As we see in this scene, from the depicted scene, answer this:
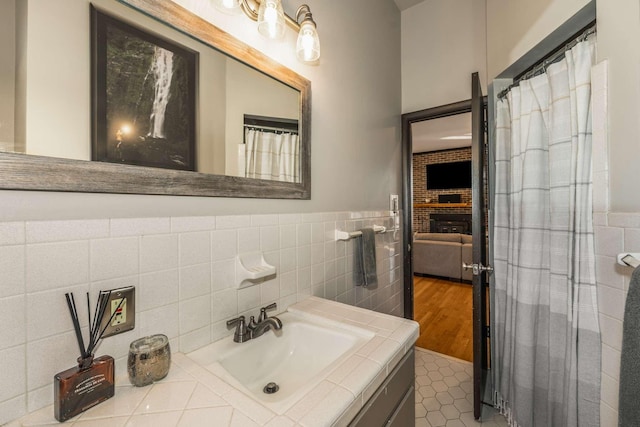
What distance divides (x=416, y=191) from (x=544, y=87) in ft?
21.2

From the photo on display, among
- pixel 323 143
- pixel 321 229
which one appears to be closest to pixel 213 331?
pixel 321 229

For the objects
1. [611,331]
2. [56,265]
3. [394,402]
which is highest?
[56,265]

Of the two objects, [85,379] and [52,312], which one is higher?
[52,312]

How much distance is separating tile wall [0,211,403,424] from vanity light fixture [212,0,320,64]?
0.71m

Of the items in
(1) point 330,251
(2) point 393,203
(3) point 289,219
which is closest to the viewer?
(3) point 289,219

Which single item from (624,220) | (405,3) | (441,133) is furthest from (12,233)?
(441,133)

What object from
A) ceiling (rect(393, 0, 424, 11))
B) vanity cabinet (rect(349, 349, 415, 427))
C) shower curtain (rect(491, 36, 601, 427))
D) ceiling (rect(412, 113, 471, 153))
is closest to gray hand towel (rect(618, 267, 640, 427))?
shower curtain (rect(491, 36, 601, 427))

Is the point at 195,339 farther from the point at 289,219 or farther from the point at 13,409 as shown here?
the point at 289,219

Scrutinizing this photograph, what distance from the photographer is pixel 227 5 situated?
92cm

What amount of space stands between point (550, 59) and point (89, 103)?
6.23ft

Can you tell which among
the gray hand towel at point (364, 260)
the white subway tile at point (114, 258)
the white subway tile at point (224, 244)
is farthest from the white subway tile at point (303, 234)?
the white subway tile at point (114, 258)

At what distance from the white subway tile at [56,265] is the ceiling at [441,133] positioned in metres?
3.92

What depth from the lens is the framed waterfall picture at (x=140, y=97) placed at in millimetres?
682

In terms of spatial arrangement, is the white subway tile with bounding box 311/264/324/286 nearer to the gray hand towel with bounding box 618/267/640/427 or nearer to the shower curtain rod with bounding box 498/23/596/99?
the gray hand towel with bounding box 618/267/640/427
